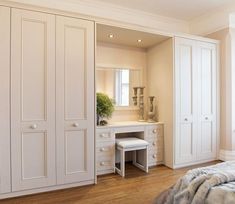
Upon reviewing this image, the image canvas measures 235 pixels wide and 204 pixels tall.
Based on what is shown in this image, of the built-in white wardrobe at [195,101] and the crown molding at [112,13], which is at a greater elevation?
the crown molding at [112,13]

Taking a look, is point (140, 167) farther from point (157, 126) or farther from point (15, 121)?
point (15, 121)

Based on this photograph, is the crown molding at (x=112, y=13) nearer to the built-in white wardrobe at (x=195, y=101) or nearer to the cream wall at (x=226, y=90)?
the built-in white wardrobe at (x=195, y=101)

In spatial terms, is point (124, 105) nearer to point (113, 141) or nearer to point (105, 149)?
point (113, 141)

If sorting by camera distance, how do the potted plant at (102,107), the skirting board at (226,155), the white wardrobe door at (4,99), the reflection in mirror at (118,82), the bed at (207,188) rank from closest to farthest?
the bed at (207,188), the white wardrobe door at (4,99), the potted plant at (102,107), the reflection in mirror at (118,82), the skirting board at (226,155)

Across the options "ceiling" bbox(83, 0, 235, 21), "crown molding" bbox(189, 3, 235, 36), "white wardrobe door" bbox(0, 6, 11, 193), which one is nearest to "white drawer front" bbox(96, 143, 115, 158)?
"white wardrobe door" bbox(0, 6, 11, 193)

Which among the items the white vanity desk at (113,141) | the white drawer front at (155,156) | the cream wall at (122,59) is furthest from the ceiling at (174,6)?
the white drawer front at (155,156)

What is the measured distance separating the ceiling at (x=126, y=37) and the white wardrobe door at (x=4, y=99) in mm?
1226

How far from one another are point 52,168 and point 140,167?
1.56 metres

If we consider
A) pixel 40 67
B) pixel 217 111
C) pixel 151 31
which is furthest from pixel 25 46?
pixel 217 111

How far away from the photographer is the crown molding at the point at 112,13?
343 centimetres

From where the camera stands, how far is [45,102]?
8.68 ft

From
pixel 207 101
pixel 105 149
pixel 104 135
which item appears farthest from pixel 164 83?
pixel 105 149

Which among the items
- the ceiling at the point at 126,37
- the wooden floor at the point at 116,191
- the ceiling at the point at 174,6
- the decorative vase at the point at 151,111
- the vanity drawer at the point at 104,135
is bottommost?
the wooden floor at the point at 116,191

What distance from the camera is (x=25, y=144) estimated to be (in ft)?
8.36
